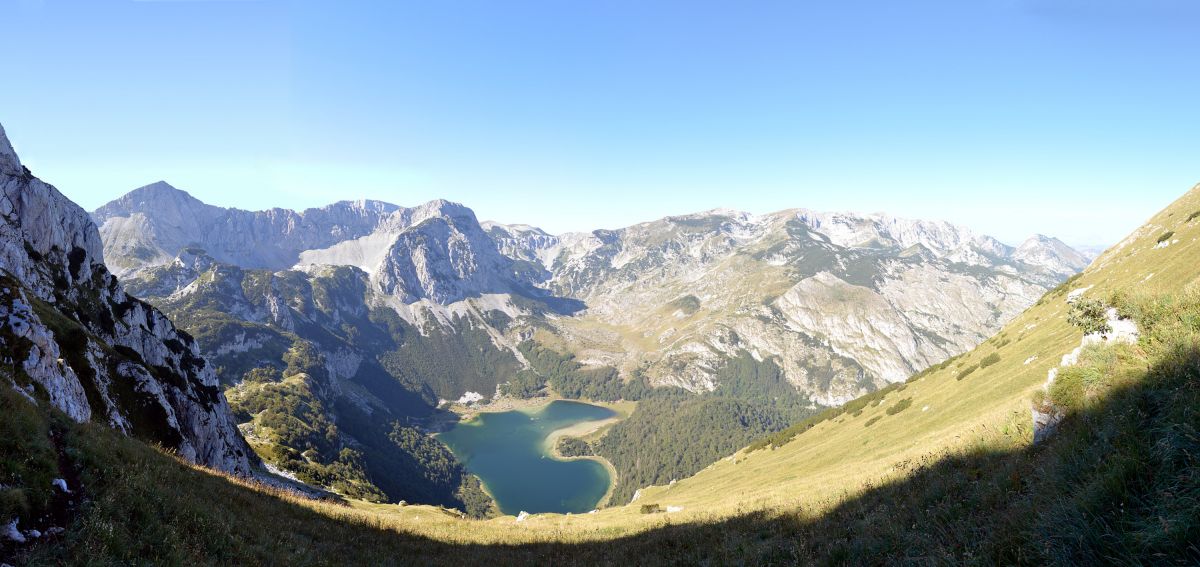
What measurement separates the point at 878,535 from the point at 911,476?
7.54 m

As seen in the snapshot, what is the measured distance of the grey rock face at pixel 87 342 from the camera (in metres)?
27.0

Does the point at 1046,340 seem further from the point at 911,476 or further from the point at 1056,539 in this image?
the point at 1056,539

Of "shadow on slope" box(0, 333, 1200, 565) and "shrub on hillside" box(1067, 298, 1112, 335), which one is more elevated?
"shrub on hillside" box(1067, 298, 1112, 335)

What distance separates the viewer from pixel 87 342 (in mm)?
41438

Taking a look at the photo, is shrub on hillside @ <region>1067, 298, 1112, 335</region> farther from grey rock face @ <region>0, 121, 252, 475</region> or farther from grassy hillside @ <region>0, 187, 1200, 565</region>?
grey rock face @ <region>0, 121, 252, 475</region>

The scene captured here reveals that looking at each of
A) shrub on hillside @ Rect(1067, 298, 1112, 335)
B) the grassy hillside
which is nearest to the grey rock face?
the grassy hillside

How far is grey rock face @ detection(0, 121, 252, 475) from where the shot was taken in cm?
2697

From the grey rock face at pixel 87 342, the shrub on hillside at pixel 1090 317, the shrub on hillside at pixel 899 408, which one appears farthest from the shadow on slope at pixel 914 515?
the shrub on hillside at pixel 899 408

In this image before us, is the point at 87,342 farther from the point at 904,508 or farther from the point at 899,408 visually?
the point at 899,408

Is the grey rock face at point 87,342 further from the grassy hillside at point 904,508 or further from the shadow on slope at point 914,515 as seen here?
the grassy hillside at point 904,508

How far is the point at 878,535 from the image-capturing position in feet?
35.4

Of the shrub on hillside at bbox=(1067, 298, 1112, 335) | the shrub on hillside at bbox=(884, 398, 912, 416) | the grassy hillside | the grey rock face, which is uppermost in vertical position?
the grey rock face

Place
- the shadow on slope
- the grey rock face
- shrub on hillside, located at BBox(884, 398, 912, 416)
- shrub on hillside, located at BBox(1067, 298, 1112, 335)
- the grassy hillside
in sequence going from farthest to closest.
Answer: shrub on hillside, located at BBox(884, 398, 912, 416)
the grey rock face
shrub on hillside, located at BBox(1067, 298, 1112, 335)
the grassy hillside
the shadow on slope

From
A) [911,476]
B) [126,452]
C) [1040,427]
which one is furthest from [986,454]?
[126,452]
